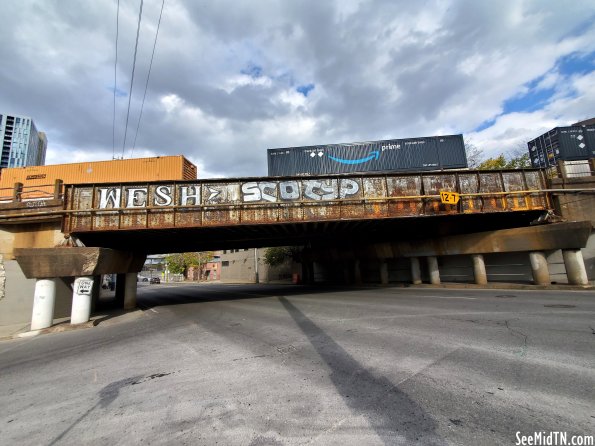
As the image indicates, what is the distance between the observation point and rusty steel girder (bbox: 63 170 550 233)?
50.2 feet

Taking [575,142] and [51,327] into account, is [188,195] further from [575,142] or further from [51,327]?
[575,142]

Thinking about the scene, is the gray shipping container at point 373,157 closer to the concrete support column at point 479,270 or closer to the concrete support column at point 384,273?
the concrete support column at point 384,273

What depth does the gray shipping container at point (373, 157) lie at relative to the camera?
31109 mm

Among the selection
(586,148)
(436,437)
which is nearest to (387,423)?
(436,437)

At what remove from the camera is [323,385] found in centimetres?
479

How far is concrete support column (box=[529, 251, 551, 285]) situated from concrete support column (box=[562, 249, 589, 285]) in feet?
2.96

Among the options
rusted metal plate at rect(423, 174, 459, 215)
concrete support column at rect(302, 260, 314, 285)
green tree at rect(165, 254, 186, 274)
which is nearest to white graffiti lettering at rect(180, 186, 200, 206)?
rusted metal plate at rect(423, 174, 459, 215)

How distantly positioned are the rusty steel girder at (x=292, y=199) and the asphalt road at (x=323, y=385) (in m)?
7.46

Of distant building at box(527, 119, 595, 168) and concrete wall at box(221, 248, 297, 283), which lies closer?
distant building at box(527, 119, 595, 168)

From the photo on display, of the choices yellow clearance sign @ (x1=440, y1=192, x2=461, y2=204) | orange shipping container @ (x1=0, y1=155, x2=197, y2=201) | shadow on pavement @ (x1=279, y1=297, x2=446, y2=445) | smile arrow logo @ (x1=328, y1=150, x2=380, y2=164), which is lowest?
shadow on pavement @ (x1=279, y1=297, x2=446, y2=445)

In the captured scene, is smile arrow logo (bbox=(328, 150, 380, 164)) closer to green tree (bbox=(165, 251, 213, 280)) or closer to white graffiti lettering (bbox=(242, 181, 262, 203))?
white graffiti lettering (bbox=(242, 181, 262, 203))

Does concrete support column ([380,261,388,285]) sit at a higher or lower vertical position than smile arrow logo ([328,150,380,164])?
lower

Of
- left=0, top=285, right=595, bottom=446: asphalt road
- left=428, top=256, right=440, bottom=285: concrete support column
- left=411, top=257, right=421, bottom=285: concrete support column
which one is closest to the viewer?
left=0, top=285, right=595, bottom=446: asphalt road

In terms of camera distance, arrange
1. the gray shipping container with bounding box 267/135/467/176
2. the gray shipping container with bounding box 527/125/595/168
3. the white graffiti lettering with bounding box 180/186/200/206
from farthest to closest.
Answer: the gray shipping container with bounding box 527/125/595/168
the gray shipping container with bounding box 267/135/467/176
the white graffiti lettering with bounding box 180/186/200/206
